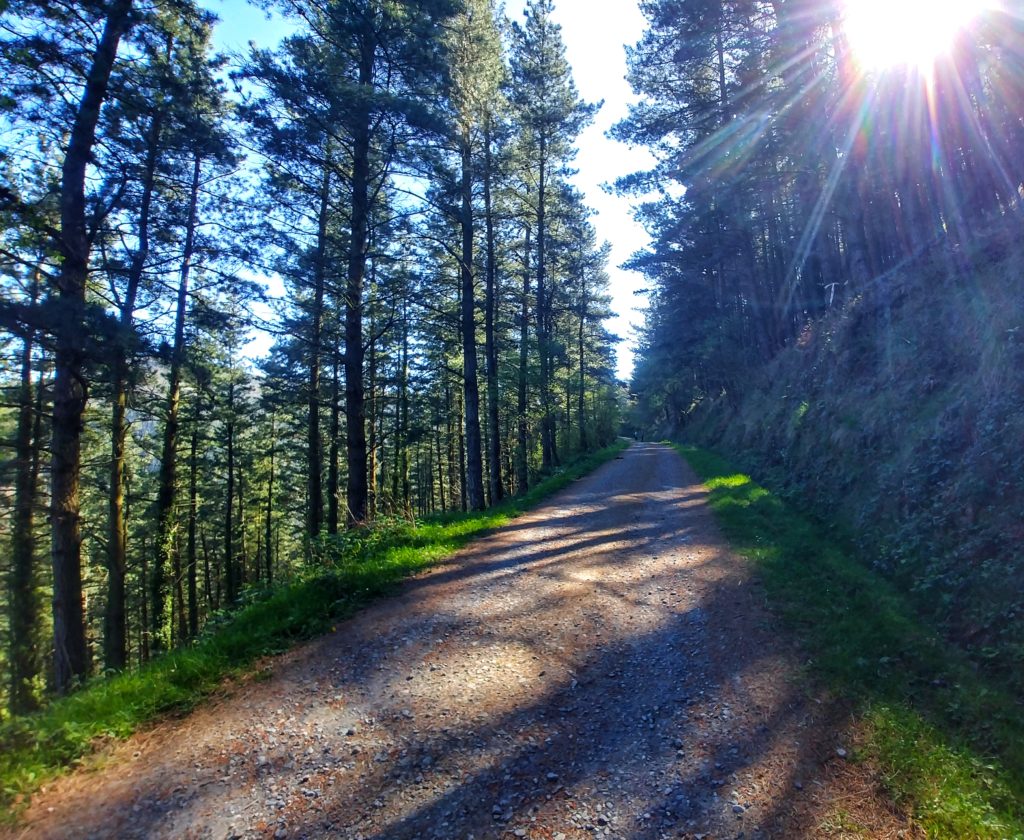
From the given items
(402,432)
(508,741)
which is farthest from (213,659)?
(402,432)

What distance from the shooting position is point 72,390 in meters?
7.07

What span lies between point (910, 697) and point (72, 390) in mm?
9776

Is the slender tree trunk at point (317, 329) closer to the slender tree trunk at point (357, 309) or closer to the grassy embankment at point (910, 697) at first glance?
the slender tree trunk at point (357, 309)

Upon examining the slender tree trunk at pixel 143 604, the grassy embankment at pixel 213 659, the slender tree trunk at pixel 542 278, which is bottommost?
the slender tree trunk at pixel 143 604

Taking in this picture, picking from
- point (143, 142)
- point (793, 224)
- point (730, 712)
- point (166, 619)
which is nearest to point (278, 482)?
point (166, 619)

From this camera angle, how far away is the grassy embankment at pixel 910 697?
2.85 m

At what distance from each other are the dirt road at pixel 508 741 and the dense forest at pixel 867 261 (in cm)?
223

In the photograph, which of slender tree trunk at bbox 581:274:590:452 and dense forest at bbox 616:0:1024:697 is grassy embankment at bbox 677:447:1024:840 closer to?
dense forest at bbox 616:0:1024:697

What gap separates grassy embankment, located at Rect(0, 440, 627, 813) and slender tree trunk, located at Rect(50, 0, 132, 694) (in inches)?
122

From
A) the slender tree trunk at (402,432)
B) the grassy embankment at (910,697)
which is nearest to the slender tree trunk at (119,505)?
the slender tree trunk at (402,432)

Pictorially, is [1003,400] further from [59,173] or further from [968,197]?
[59,173]

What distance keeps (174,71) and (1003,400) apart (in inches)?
482

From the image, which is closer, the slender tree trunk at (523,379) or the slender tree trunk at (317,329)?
the slender tree trunk at (317,329)

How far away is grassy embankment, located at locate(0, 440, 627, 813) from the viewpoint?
10.7ft
